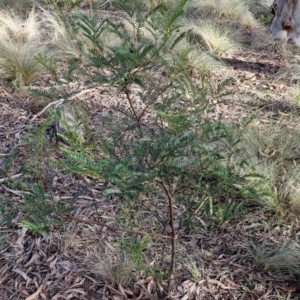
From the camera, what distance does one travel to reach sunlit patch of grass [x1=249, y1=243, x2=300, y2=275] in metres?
2.06

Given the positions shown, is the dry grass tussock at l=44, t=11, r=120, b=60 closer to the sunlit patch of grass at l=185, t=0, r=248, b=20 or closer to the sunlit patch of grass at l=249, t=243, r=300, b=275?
the sunlit patch of grass at l=185, t=0, r=248, b=20

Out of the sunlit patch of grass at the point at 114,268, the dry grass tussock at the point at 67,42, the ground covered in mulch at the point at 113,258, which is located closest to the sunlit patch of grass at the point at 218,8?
the dry grass tussock at the point at 67,42

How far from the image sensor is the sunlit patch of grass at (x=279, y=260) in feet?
6.75

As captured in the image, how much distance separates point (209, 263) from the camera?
2.13m

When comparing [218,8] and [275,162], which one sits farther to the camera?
[218,8]

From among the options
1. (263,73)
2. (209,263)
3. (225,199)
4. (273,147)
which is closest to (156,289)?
(209,263)

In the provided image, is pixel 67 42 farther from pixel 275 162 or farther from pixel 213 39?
pixel 275 162

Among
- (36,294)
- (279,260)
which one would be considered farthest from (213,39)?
(36,294)

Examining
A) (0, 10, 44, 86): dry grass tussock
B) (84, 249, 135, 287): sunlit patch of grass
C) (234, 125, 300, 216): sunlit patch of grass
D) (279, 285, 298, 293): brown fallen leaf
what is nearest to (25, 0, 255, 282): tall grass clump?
(84, 249, 135, 287): sunlit patch of grass

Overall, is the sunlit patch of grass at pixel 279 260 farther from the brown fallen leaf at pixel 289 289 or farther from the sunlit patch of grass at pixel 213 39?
the sunlit patch of grass at pixel 213 39

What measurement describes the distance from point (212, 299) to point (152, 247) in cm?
43

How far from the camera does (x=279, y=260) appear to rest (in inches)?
81.6

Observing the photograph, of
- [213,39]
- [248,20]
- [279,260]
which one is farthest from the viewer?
[248,20]

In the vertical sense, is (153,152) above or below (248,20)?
below
